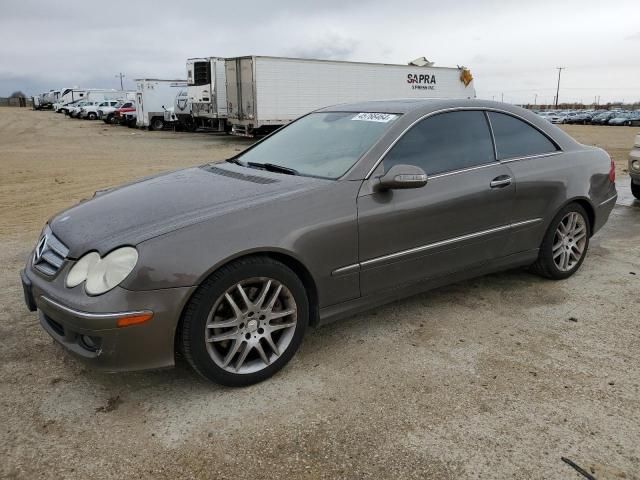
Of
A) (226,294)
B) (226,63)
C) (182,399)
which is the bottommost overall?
(182,399)

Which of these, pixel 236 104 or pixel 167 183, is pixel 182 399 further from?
pixel 236 104

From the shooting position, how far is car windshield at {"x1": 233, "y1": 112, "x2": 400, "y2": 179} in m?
3.58

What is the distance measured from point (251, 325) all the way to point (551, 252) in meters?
2.75

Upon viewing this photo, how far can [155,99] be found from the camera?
29.7 meters

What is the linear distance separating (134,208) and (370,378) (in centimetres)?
167

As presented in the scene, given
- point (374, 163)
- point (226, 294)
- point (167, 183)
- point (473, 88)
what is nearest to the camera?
point (226, 294)

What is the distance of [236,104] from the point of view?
2066 centimetres

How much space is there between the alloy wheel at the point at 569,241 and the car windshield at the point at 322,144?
1870mm

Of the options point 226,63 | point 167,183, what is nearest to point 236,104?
point 226,63

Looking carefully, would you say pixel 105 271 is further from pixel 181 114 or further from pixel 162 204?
pixel 181 114

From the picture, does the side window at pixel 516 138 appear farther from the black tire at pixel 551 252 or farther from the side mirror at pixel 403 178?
the side mirror at pixel 403 178

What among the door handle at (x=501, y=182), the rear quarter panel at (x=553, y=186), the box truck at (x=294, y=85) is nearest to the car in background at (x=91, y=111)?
the box truck at (x=294, y=85)

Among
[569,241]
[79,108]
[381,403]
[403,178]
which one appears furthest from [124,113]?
[381,403]

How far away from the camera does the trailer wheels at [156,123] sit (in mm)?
29973
